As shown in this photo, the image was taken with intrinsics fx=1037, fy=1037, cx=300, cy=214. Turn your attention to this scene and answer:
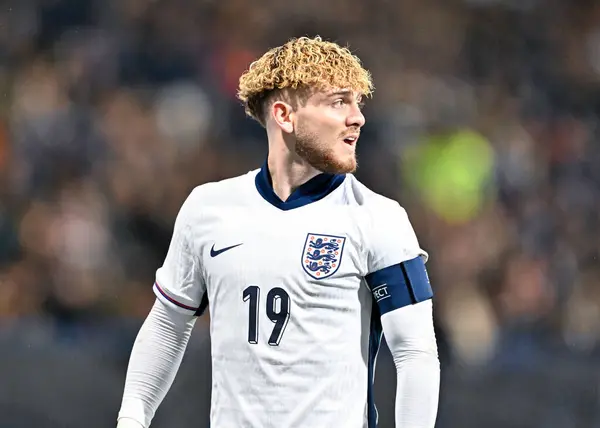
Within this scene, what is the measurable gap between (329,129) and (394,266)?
1.36 ft

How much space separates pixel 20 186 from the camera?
18.2ft

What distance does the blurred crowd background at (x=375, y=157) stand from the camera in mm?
4988

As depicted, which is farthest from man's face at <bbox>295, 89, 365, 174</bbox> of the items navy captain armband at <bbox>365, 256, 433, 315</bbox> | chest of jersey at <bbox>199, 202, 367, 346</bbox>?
navy captain armband at <bbox>365, 256, 433, 315</bbox>

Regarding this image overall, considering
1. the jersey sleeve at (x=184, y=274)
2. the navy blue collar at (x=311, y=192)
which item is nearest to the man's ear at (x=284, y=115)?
the navy blue collar at (x=311, y=192)

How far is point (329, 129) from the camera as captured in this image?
9.02 ft

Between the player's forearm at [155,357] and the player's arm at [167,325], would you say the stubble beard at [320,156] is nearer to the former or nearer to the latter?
the player's arm at [167,325]

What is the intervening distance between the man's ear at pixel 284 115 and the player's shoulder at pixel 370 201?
0.21 m

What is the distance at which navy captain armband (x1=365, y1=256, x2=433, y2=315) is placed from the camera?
259 cm

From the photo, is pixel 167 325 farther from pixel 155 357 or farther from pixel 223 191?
pixel 223 191

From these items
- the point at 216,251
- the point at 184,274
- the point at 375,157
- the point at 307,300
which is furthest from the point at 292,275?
the point at 375,157

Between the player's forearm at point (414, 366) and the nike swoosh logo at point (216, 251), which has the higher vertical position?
the nike swoosh logo at point (216, 251)

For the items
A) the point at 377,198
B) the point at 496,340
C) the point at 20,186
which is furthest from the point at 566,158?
the point at 377,198

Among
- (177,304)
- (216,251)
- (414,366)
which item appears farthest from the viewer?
(177,304)

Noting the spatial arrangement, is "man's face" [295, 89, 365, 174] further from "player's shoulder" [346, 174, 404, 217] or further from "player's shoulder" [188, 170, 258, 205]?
"player's shoulder" [188, 170, 258, 205]
